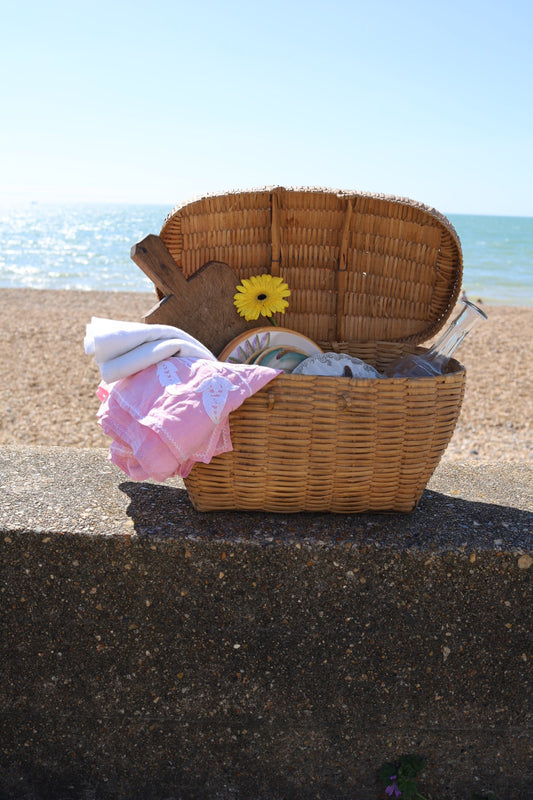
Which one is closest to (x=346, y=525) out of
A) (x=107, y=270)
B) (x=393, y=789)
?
(x=393, y=789)

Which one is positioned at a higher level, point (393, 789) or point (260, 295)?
point (260, 295)

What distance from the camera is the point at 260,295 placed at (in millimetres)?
2234

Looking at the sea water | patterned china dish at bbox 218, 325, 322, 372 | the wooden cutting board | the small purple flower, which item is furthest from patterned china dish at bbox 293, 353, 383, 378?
the sea water

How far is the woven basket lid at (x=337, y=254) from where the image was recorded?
2150 mm

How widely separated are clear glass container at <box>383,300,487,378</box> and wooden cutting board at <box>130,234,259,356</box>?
56cm

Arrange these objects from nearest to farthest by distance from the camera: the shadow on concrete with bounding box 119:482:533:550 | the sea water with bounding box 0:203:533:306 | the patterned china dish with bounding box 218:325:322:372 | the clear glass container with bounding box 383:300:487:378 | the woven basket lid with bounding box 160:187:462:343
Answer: the shadow on concrete with bounding box 119:482:533:550, the clear glass container with bounding box 383:300:487:378, the patterned china dish with bounding box 218:325:322:372, the woven basket lid with bounding box 160:187:462:343, the sea water with bounding box 0:203:533:306

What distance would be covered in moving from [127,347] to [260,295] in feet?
2.47

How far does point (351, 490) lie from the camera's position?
173cm

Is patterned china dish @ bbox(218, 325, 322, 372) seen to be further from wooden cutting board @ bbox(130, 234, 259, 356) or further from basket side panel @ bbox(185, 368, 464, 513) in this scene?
basket side panel @ bbox(185, 368, 464, 513)

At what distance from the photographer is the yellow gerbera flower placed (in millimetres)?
2209

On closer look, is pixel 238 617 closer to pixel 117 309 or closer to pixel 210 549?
pixel 210 549

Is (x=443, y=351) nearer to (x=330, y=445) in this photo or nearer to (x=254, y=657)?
(x=330, y=445)

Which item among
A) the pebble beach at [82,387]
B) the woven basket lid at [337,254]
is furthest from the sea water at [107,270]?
the woven basket lid at [337,254]

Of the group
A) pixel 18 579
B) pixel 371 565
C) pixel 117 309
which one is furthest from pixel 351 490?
pixel 117 309
